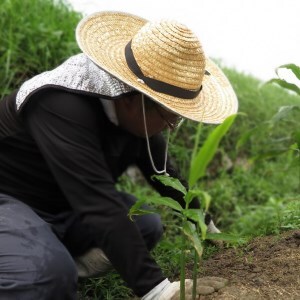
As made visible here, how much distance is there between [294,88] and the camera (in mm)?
1897

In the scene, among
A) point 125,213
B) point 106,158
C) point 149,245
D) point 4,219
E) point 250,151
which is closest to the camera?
point 125,213

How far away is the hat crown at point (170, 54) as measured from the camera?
6.29ft

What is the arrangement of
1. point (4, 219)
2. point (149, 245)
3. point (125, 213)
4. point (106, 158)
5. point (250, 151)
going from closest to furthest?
point (125, 213)
point (4, 219)
point (106, 158)
point (149, 245)
point (250, 151)

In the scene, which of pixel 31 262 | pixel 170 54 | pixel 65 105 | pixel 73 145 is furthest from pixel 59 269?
pixel 170 54

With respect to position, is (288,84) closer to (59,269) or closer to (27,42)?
(59,269)

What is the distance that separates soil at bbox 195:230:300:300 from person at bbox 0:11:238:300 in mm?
216

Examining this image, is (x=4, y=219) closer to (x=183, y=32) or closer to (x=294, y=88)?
(x=183, y=32)

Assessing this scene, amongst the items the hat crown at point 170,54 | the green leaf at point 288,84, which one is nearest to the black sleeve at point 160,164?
the hat crown at point 170,54

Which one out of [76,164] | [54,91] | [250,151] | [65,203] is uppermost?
[54,91]

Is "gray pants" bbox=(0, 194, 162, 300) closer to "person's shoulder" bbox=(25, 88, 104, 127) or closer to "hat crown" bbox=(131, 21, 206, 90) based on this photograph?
"person's shoulder" bbox=(25, 88, 104, 127)

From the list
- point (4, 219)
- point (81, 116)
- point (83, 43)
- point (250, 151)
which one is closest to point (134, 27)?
point (83, 43)

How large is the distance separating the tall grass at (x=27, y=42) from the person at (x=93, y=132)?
116 cm

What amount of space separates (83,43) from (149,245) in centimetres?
101

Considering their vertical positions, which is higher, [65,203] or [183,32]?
[183,32]
